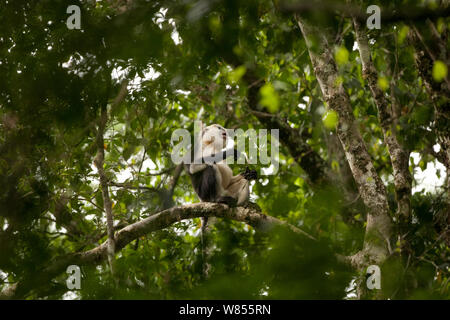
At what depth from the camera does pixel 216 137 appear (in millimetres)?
6609

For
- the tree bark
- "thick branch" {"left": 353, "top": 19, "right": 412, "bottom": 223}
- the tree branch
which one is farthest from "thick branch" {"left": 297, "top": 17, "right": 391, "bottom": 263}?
the tree branch

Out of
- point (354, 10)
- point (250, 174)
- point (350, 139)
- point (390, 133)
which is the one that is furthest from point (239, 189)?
point (354, 10)

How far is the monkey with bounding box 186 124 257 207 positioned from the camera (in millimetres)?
5996

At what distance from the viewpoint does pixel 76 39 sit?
6.08ft

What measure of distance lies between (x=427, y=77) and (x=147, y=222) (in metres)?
3.12

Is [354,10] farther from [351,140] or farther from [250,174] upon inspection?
[250,174]

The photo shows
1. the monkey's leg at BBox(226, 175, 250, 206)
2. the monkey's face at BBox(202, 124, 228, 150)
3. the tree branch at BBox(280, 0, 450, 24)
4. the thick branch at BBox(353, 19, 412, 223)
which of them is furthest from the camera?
the monkey's face at BBox(202, 124, 228, 150)

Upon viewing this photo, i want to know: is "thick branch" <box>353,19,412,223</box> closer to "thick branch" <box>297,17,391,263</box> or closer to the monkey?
"thick branch" <box>297,17,391,263</box>

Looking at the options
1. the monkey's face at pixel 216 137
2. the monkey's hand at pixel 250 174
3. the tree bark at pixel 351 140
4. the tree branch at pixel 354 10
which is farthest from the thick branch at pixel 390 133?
the monkey's face at pixel 216 137

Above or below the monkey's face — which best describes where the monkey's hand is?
below

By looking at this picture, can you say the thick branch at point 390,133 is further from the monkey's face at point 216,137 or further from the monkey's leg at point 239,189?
the monkey's face at point 216,137

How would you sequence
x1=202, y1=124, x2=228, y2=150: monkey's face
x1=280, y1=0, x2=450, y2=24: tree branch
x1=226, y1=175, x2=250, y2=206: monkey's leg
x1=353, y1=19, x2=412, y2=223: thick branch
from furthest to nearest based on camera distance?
x1=202, y1=124, x2=228, y2=150: monkey's face → x1=226, y1=175, x2=250, y2=206: monkey's leg → x1=353, y1=19, x2=412, y2=223: thick branch → x1=280, y1=0, x2=450, y2=24: tree branch

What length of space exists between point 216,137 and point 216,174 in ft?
2.04

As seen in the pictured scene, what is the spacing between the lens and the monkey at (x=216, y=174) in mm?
5996
